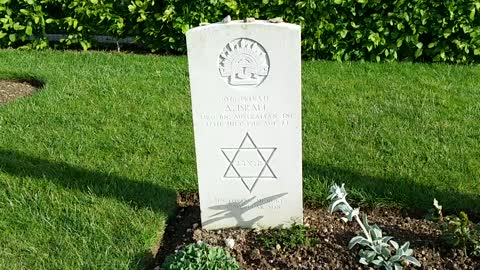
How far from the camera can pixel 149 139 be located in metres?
5.02

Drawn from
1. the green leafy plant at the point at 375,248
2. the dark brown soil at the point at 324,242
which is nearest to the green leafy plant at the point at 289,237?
the dark brown soil at the point at 324,242

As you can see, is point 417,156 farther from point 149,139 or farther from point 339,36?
point 339,36

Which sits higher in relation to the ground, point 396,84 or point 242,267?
point 396,84

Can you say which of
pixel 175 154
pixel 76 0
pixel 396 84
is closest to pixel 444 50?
pixel 396 84

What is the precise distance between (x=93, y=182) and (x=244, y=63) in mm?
1574

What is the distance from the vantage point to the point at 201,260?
10.4 feet

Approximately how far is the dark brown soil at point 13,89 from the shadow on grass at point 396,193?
3250mm

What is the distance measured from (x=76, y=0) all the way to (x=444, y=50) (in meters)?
4.03

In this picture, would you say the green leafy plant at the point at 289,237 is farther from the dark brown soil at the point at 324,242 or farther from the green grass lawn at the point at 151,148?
the green grass lawn at the point at 151,148

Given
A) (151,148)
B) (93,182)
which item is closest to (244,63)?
(93,182)

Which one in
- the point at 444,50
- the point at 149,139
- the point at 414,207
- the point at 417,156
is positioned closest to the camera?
the point at 414,207

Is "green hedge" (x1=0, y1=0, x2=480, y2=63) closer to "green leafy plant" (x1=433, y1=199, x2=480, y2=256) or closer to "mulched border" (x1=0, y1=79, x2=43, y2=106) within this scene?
"mulched border" (x1=0, y1=79, x2=43, y2=106)

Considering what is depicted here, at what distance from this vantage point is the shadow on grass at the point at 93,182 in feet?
13.4

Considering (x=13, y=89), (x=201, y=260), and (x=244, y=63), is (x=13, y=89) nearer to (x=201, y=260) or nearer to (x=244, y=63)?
(x=244, y=63)
